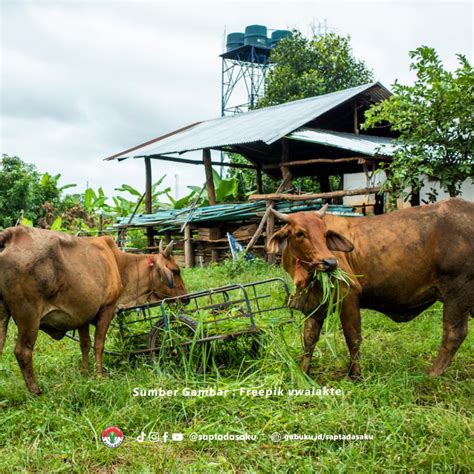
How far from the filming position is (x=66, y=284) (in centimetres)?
482

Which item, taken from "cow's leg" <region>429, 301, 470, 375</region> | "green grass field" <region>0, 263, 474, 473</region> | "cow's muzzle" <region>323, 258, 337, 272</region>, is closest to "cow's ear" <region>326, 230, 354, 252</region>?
"cow's muzzle" <region>323, 258, 337, 272</region>

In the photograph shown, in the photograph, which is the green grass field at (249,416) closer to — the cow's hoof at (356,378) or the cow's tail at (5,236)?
the cow's hoof at (356,378)

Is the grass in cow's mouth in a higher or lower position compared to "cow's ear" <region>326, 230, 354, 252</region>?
lower

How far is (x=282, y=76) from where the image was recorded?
22516mm

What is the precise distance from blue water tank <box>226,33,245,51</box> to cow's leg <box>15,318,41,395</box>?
29708 mm

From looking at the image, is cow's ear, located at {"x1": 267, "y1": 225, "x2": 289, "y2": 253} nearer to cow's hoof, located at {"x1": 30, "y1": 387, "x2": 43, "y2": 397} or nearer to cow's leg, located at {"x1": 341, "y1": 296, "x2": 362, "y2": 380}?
cow's leg, located at {"x1": 341, "y1": 296, "x2": 362, "y2": 380}

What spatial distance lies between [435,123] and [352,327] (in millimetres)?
3889

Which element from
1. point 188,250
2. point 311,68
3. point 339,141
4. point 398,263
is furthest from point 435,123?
point 311,68

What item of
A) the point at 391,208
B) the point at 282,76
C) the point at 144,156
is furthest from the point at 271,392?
the point at 282,76

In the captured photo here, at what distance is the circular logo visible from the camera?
3.69 m

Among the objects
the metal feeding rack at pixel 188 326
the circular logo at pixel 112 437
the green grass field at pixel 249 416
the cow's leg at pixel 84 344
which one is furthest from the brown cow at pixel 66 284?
the circular logo at pixel 112 437

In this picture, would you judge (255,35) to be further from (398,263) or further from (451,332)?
(451,332)

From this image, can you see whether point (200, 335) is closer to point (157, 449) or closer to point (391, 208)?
point (157, 449)

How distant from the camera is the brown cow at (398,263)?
15.3ft
